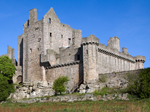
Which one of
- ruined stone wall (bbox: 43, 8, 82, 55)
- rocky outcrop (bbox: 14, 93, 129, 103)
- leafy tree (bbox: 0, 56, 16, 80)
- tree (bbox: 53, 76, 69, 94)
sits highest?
ruined stone wall (bbox: 43, 8, 82, 55)

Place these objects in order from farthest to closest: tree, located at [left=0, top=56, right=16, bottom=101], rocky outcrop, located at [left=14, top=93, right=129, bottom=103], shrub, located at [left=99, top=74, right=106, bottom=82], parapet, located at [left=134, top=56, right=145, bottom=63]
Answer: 1. parapet, located at [left=134, top=56, right=145, bottom=63]
2. tree, located at [left=0, top=56, right=16, bottom=101]
3. shrub, located at [left=99, top=74, right=106, bottom=82]
4. rocky outcrop, located at [left=14, top=93, right=129, bottom=103]

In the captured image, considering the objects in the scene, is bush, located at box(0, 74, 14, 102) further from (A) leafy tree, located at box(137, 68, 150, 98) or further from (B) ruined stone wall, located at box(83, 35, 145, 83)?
(A) leafy tree, located at box(137, 68, 150, 98)

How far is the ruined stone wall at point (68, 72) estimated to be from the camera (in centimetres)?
4425

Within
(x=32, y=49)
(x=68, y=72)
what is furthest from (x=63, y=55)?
(x=32, y=49)

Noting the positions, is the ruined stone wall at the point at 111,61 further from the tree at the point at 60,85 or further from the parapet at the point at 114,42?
the tree at the point at 60,85

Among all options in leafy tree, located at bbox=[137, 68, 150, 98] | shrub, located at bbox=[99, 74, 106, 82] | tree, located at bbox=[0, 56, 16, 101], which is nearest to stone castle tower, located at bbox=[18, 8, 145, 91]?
shrub, located at bbox=[99, 74, 106, 82]

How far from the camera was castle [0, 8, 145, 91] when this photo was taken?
4216 cm

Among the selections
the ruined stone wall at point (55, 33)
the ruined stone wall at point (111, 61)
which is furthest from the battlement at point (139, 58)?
the ruined stone wall at point (55, 33)

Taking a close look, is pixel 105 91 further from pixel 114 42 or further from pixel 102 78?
pixel 114 42

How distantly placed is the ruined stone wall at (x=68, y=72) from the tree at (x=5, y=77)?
630cm

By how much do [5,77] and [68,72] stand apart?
10626 mm

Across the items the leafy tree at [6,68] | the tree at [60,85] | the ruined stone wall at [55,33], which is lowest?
the tree at [60,85]

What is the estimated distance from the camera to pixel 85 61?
4184 cm

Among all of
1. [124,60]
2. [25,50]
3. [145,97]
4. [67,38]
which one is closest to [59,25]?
[67,38]
